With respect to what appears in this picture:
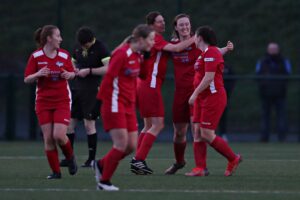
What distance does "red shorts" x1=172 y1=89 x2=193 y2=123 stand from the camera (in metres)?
12.1

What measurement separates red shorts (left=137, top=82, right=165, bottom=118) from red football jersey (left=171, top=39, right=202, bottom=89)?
1.16 ft

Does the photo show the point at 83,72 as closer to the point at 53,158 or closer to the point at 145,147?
the point at 145,147

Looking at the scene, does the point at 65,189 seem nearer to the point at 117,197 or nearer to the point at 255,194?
the point at 117,197

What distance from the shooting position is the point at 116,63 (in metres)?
9.52

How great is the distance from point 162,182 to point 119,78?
1601 millimetres

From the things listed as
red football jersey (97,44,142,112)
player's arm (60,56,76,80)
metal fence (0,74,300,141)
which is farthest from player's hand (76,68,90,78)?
metal fence (0,74,300,141)

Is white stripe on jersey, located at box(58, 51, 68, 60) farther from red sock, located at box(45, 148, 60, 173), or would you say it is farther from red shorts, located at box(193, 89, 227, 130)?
red shorts, located at box(193, 89, 227, 130)

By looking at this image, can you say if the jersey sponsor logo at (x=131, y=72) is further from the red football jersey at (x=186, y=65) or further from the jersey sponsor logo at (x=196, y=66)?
the red football jersey at (x=186, y=65)

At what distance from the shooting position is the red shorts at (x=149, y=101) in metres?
11.8

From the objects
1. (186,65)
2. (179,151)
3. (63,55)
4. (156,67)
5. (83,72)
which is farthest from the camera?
(83,72)

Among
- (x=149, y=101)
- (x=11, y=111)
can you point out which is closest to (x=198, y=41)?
(x=149, y=101)

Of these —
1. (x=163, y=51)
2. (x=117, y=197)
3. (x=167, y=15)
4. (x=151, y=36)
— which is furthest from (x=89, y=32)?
(x=167, y=15)

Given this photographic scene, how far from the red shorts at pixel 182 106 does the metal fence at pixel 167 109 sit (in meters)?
8.06

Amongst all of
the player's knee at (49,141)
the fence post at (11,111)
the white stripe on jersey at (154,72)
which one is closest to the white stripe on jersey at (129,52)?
the player's knee at (49,141)
